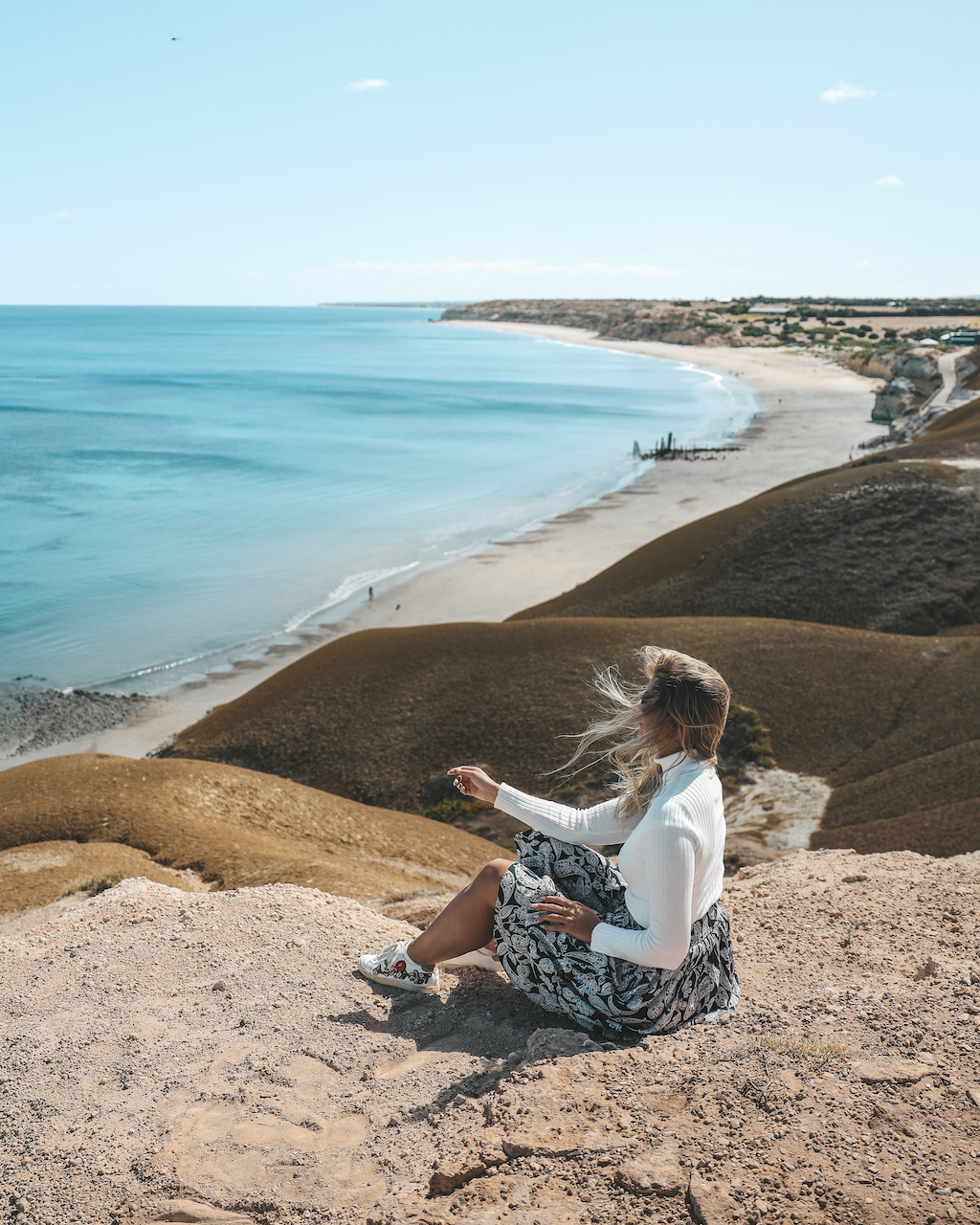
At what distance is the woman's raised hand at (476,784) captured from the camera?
5.49m

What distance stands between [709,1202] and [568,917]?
1.58 m

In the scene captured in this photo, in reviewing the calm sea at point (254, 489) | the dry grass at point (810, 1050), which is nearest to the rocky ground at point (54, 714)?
the calm sea at point (254, 489)

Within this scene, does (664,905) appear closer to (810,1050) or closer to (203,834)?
(810,1050)

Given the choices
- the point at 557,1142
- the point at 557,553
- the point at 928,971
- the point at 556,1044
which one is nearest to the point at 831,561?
the point at 557,553

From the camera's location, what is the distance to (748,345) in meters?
166

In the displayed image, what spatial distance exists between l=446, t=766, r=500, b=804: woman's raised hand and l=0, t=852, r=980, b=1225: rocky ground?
139 cm

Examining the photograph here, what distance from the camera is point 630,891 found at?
16.4 feet

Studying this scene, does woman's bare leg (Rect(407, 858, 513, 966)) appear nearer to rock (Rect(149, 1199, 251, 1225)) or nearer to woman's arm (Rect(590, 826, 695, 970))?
woman's arm (Rect(590, 826, 695, 970))

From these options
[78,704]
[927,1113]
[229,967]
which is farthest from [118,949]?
[78,704]

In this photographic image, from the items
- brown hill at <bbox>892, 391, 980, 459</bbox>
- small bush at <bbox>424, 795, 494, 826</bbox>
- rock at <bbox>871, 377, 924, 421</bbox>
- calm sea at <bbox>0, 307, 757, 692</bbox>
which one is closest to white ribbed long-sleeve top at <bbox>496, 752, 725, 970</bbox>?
small bush at <bbox>424, 795, 494, 826</bbox>

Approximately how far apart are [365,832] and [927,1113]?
414 inches

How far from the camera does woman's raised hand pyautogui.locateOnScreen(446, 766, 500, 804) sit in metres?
5.49

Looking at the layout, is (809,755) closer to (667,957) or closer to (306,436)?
(667,957)

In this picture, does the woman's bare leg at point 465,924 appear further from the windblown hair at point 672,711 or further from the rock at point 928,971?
the rock at point 928,971
